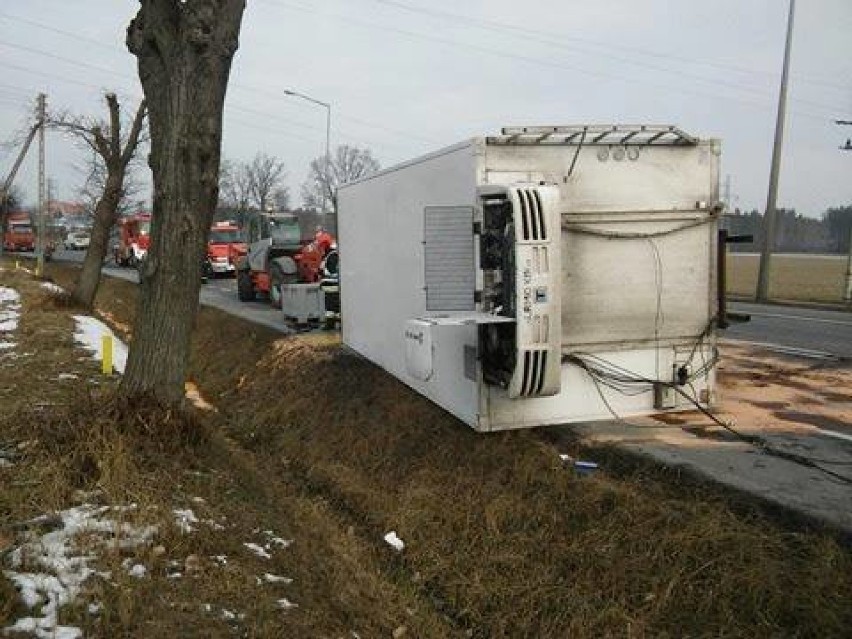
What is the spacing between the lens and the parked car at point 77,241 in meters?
81.7

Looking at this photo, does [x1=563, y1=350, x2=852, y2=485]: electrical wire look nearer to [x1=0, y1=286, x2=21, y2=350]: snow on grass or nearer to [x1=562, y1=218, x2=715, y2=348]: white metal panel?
[x1=562, y1=218, x2=715, y2=348]: white metal panel

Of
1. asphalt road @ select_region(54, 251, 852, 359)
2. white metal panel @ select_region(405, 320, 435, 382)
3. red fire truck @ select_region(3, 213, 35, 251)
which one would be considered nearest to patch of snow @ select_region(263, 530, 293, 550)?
white metal panel @ select_region(405, 320, 435, 382)

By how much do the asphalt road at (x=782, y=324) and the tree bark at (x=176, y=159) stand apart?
28.5ft

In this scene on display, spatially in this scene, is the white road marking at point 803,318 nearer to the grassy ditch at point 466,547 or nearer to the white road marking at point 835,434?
the white road marking at point 835,434

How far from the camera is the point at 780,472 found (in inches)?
231

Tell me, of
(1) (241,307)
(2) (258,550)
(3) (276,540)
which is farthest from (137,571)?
(1) (241,307)

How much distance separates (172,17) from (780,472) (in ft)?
20.0

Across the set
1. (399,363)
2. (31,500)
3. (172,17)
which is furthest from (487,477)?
(172,17)

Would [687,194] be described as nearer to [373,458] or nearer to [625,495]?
[625,495]

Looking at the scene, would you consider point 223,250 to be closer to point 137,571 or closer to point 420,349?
point 420,349

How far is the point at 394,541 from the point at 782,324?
1239cm

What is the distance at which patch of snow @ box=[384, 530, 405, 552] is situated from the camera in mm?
6652

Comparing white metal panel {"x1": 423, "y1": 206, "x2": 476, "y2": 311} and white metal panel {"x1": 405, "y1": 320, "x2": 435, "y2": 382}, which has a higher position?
white metal panel {"x1": 423, "y1": 206, "x2": 476, "y2": 311}

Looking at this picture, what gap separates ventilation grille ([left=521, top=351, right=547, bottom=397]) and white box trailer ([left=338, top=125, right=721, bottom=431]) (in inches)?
0.4
